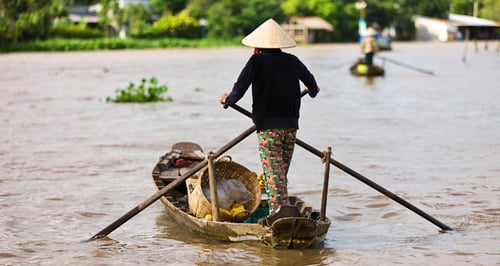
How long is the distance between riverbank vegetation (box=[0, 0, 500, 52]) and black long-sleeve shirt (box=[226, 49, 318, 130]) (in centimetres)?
3853

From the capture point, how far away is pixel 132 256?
607 centimetres

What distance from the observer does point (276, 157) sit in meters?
5.61

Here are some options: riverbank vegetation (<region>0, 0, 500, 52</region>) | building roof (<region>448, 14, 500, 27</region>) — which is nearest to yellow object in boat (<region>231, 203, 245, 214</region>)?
riverbank vegetation (<region>0, 0, 500, 52</region>)

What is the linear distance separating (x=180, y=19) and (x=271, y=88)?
1878 inches

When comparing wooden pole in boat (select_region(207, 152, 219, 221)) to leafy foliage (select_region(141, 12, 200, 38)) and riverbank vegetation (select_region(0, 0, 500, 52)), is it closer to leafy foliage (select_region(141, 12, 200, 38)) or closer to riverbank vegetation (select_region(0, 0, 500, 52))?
riverbank vegetation (select_region(0, 0, 500, 52))

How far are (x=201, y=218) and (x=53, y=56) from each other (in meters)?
34.5

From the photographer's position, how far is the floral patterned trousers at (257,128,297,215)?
18.3 feet

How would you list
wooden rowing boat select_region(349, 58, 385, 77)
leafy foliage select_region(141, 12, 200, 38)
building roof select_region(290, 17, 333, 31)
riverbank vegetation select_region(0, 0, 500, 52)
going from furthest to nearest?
building roof select_region(290, 17, 333, 31)
leafy foliage select_region(141, 12, 200, 38)
riverbank vegetation select_region(0, 0, 500, 52)
wooden rowing boat select_region(349, 58, 385, 77)

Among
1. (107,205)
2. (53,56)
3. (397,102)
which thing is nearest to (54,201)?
(107,205)

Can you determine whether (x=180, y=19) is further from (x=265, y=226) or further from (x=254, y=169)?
(x=265, y=226)

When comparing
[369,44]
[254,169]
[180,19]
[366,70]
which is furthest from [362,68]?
[180,19]

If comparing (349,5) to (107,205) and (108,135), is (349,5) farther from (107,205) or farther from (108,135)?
(107,205)

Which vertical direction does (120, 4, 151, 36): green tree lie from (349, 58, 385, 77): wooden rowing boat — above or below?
above

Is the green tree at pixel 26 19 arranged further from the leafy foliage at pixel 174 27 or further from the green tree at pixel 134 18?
the leafy foliage at pixel 174 27
